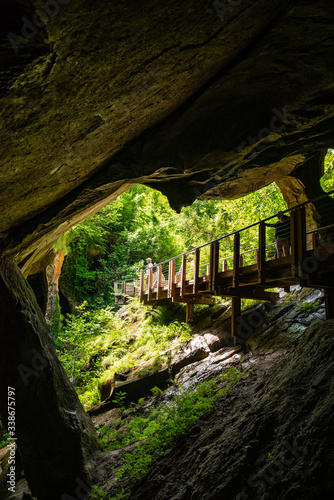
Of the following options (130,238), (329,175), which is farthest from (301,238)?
(130,238)

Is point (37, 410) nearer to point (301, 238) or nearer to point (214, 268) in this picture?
point (214, 268)

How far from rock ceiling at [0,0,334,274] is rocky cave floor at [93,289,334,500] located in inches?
158

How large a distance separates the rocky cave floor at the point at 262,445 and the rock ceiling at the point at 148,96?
13.2 feet

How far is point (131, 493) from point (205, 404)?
82.2 inches

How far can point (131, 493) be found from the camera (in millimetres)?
4918

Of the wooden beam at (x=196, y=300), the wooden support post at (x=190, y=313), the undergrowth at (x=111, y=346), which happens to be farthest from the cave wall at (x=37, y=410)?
the wooden support post at (x=190, y=313)

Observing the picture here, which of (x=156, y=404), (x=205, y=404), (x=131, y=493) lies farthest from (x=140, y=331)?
(x=131, y=493)

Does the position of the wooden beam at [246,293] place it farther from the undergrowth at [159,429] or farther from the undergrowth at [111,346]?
the undergrowth at [111,346]

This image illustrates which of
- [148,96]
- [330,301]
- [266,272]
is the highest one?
[148,96]

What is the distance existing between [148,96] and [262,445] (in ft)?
16.5

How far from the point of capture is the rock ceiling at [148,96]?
2598mm

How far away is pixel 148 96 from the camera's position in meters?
4.23

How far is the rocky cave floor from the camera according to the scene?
301 centimetres

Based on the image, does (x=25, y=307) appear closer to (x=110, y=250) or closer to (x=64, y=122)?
(x=64, y=122)
